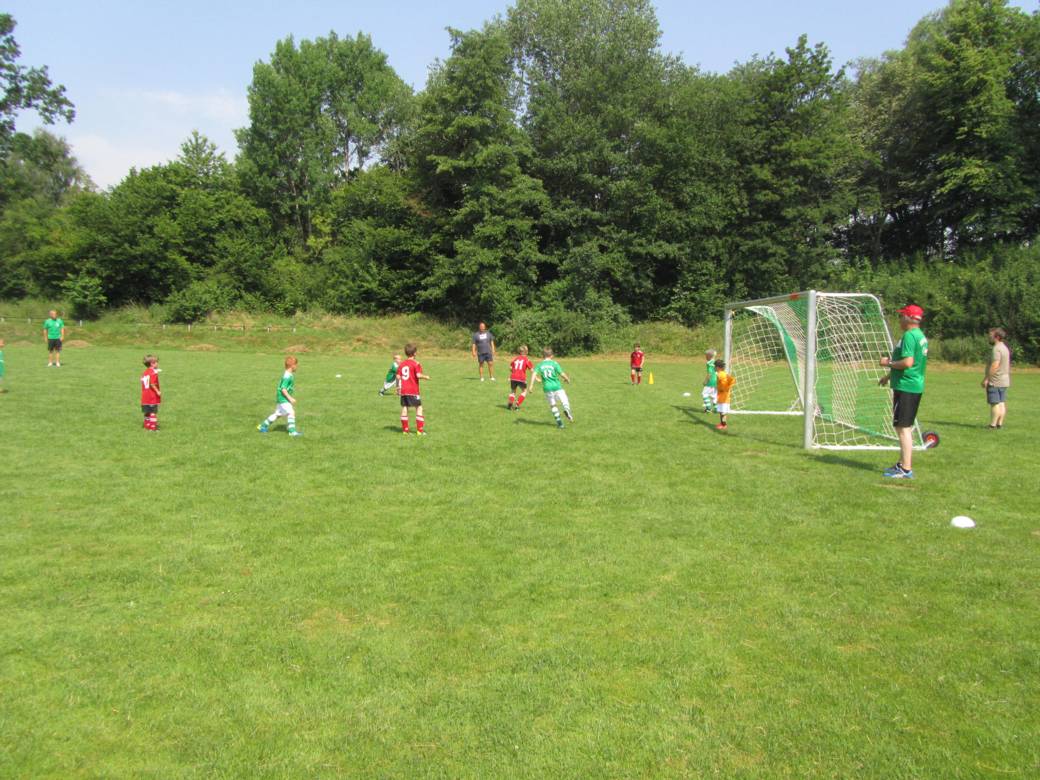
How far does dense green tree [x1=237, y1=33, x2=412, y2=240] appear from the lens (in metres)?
50.3

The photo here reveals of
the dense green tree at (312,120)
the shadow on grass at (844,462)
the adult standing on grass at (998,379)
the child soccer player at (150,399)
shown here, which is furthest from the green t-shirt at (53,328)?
the dense green tree at (312,120)

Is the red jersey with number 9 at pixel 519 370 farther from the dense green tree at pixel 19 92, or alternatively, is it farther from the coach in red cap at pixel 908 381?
the dense green tree at pixel 19 92

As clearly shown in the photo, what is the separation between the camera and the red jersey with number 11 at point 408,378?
1192 cm

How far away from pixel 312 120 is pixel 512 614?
55800 millimetres

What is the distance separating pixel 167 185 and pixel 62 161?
30918 millimetres

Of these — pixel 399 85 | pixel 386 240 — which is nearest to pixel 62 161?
pixel 399 85

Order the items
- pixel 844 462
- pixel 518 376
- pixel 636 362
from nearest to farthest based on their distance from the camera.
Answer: pixel 844 462
pixel 518 376
pixel 636 362

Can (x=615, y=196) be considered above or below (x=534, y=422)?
above

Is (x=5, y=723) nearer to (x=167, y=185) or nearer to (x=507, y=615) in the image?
(x=507, y=615)

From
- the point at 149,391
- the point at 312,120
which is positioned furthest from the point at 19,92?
the point at 149,391

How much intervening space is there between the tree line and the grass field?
94.5ft

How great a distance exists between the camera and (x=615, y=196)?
41.0 m

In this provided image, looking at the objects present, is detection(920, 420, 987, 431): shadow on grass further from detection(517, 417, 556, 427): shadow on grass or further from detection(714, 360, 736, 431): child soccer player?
detection(517, 417, 556, 427): shadow on grass

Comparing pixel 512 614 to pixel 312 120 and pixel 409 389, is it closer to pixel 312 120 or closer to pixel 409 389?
pixel 409 389
